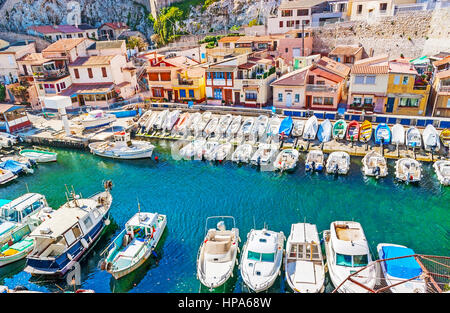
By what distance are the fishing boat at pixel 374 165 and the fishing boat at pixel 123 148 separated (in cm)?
2460

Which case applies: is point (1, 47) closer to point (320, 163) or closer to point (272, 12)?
point (272, 12)

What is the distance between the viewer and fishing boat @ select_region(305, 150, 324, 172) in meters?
34.3

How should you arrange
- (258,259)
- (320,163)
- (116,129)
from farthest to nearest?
(116,129), (320,163), (258,259)

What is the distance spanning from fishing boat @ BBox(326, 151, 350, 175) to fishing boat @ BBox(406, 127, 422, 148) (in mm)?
7763

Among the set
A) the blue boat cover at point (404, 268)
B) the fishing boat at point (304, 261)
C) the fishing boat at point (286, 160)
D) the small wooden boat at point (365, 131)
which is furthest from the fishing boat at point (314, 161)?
the blue boat cover at point (404, 268)

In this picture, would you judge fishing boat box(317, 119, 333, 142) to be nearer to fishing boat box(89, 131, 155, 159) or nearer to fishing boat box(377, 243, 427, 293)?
fishing boat box(377, 243, 427, 293)

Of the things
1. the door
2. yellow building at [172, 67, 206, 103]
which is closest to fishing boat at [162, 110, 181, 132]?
yellow building at [172, 67, 206, 103]

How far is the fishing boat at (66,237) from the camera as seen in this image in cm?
2286

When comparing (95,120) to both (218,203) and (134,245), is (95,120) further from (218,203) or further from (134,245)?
(134,245)

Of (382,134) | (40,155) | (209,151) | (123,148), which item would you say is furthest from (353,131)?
(40,155)

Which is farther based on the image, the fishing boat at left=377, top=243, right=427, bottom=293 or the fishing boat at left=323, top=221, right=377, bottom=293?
the fishing boat at left=323, top=221, right=377, bottom=293

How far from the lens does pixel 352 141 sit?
38.9 m
